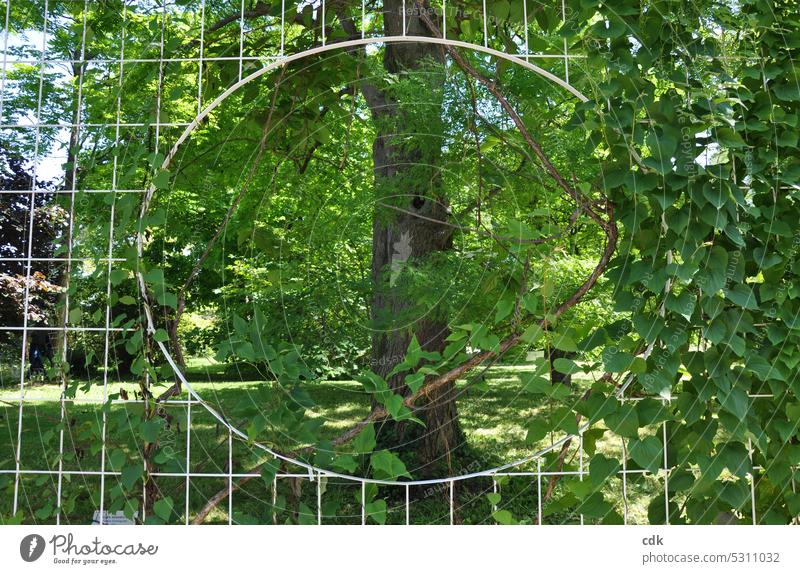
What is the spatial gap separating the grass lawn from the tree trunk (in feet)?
0.97

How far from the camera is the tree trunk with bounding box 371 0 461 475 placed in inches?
141

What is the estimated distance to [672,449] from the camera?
183 centimetres

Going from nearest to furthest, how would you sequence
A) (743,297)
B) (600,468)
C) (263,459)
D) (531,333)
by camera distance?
(743,297) → (600,468) → (531,333) → (263,459)

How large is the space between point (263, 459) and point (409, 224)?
1440 millimetres

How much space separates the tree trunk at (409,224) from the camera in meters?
3.59

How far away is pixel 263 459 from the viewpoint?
377 cm

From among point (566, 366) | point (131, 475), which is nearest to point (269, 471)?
point (131, 475)

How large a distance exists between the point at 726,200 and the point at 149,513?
1.70 meters

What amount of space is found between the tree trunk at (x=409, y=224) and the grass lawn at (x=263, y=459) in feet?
0.97

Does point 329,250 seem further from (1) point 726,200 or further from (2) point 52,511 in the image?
(1) point 726,200

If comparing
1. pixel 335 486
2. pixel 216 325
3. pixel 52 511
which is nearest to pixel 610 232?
pixel 52 511

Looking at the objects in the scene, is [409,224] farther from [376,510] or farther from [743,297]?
→ [743,297]

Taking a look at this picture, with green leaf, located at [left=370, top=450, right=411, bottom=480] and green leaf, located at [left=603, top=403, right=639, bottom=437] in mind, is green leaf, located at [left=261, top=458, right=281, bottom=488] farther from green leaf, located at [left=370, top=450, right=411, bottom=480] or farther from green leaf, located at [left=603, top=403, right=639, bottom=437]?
green leaf, located at [left=603, top=403, right=639, bottom=437]

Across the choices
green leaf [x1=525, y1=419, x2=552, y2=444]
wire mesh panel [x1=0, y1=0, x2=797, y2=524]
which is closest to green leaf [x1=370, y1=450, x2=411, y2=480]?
wire mesh panel [x1=0, y1=0, x2=797, y2=524]
